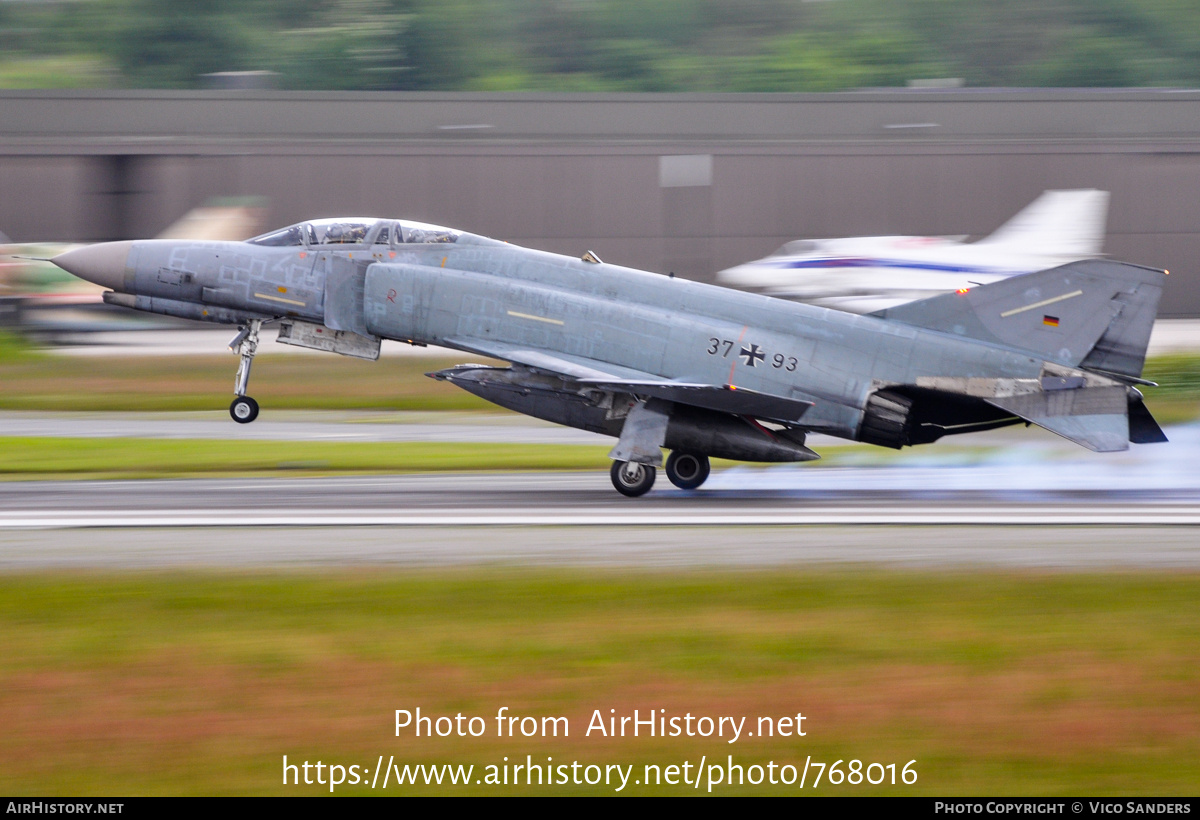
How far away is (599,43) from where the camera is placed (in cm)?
8275

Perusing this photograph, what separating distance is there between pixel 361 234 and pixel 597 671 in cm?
946

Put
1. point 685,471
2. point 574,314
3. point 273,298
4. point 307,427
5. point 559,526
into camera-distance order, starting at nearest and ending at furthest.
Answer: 1. point 559,526
2. point 574,314
3. point 685,471
4. point 273,298
5. point 307,427

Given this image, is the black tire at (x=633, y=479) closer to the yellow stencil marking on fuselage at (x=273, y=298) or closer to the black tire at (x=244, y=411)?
the yellow stencil marking on fuselage at (x=273, y=298)

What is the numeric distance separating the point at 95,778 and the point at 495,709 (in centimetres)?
243

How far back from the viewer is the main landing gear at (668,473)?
15000 millimetres

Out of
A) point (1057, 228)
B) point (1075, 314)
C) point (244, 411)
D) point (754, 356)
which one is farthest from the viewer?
point (1057, 228)

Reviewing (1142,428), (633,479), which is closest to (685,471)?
(633,479)

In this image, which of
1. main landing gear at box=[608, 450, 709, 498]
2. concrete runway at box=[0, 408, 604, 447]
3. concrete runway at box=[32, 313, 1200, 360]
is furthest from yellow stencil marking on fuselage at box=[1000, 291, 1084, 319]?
concrete runway at box=[32, 313, 1200, 360]

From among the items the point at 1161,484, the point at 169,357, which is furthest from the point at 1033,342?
the point at 169,357

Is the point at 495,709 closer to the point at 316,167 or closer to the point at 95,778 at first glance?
the point at 95,778

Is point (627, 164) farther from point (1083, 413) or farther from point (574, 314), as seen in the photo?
point (1083, 413)

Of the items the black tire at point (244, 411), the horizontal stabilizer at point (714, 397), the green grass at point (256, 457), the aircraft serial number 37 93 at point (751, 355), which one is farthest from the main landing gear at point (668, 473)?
the black tire at point (244, 411)

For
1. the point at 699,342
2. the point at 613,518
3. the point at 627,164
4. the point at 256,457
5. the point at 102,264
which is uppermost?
the point at 627,164

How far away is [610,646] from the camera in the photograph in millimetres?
8820
